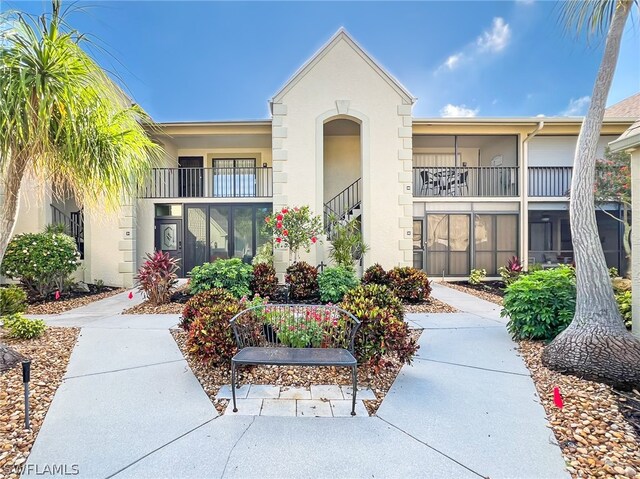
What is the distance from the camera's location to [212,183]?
1212 cm

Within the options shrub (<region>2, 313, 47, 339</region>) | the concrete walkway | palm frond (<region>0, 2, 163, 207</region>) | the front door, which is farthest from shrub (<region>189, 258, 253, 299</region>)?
the front door

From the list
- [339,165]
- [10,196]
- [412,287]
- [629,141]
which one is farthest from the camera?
[339,165]

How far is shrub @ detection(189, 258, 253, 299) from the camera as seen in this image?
6.83m

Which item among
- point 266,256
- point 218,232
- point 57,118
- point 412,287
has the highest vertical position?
point 57,118

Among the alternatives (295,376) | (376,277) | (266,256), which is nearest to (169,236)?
(266,256)

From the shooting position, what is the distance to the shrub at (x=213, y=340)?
3.40m

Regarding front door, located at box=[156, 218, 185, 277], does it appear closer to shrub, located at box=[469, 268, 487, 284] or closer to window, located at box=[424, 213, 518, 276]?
window, located at box=[424, 213, 518, 276]

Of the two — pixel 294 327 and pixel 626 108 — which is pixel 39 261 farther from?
pixel 626 108

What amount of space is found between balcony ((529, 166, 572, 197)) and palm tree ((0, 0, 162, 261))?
512 inches

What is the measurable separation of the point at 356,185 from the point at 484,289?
18.8ft

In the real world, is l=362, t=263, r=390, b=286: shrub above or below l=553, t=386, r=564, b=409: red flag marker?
above

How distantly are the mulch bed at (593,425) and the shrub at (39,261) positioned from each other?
10187 millimetres

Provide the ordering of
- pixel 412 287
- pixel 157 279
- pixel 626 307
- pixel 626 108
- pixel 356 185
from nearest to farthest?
pixel 626 307 → pixel 157 279 → pixel 412 287 → pixel 356 185 → pixel 626 108

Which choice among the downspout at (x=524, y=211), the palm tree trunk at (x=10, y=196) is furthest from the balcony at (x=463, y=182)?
the palm tree trunk at (x=10, y=196)
